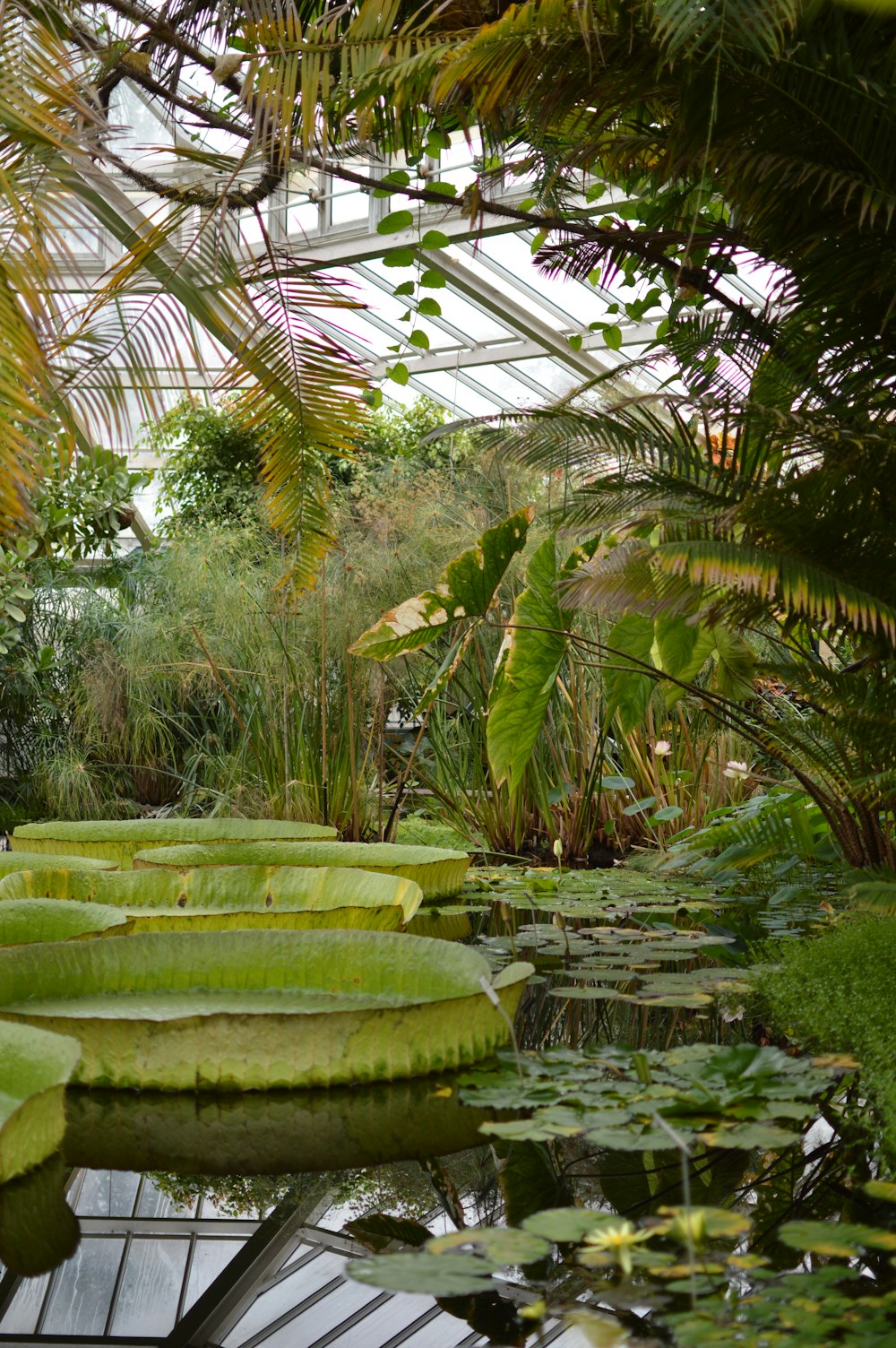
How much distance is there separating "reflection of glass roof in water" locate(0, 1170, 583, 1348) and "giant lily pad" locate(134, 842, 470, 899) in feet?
5.44

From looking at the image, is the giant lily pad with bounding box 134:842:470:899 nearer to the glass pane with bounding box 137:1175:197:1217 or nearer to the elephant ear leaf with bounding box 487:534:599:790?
the elephant ear leaf with bounding box 487:534:599:790

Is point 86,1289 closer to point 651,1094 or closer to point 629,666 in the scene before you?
point 651,1094

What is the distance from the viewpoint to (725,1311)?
918 mm

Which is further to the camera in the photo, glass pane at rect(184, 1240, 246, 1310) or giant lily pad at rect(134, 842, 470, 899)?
giant lily pad at rect(134, 842, 470, 899)

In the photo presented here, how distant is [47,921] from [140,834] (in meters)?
1.37

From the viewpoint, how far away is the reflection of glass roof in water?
99cm

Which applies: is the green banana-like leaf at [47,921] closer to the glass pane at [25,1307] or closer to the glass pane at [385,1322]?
the glass pane at [25,1307]

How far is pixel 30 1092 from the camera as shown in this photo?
4.30 feet

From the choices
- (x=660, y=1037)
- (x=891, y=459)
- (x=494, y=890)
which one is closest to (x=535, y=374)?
(x=494, y=890)

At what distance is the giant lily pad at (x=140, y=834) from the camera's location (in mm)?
3305

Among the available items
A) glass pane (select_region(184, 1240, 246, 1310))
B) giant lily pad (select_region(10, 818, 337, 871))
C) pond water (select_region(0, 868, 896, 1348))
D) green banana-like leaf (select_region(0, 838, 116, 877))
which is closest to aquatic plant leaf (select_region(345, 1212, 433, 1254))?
pond water (select_region(0, 868, 896, 1348))

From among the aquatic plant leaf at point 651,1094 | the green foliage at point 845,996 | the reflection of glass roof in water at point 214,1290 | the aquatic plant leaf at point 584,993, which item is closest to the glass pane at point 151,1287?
the reflection of glass roof in water at point 214,1290

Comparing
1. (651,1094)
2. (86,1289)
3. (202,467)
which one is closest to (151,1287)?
(86,1289)

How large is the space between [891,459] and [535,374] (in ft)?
Answer: 29.2
